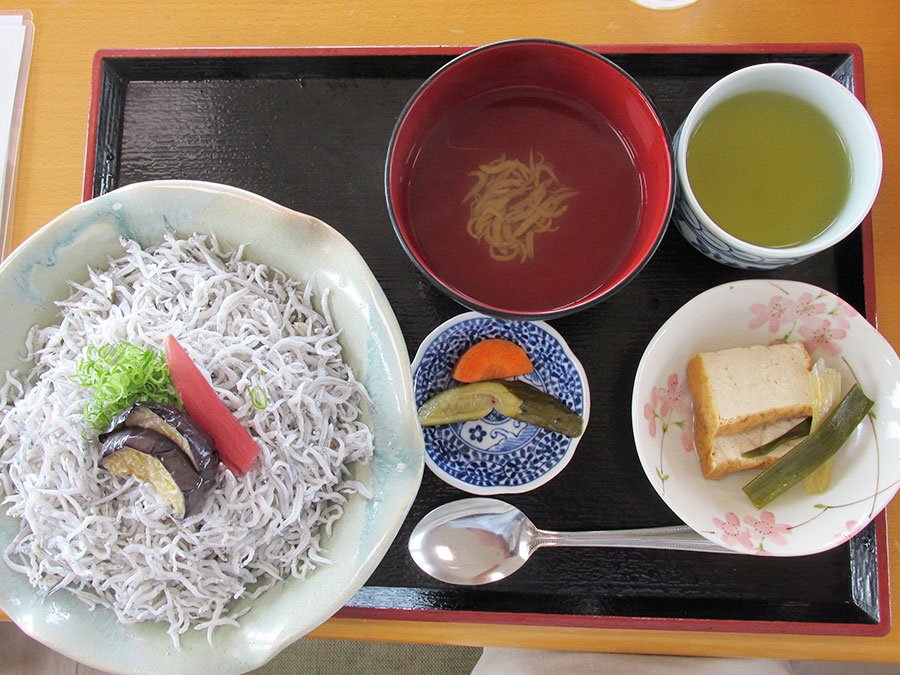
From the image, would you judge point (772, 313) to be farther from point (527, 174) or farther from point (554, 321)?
point (527, 174)

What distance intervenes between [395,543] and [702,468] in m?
0.64

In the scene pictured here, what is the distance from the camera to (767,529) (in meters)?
1.22

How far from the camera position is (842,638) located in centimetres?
128

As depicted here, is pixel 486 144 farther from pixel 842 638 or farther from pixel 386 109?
pixel 842 638

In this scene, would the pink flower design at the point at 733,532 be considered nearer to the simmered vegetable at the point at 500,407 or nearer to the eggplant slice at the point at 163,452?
the simmered vegetable at the point at 500,407

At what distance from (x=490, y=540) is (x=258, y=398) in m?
0.53

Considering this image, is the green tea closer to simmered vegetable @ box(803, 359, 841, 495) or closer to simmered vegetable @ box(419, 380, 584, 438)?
simmered vegetable @ box(803, 359, 841, 495)

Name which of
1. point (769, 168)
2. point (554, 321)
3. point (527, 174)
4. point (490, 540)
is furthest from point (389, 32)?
point (490, 540)

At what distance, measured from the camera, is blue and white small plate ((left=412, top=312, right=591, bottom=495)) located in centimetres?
129

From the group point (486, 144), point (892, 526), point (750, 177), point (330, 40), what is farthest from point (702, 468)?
point (330, 40)

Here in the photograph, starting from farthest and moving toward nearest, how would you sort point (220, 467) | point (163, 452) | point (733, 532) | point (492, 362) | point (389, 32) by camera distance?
1. point (389, 32)
2. point (492, 362)
3. point (733, 532)
4. point (220, 467)
5. point (163, 452)

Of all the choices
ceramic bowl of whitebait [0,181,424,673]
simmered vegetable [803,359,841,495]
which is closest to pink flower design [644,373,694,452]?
simmered vegetable [803,359,841,495]

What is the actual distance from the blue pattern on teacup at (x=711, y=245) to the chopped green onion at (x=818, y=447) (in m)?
0.30

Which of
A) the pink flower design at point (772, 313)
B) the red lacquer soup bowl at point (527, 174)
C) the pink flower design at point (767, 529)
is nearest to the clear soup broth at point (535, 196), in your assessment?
the red lacquer soup bowl at point (527, 174)
